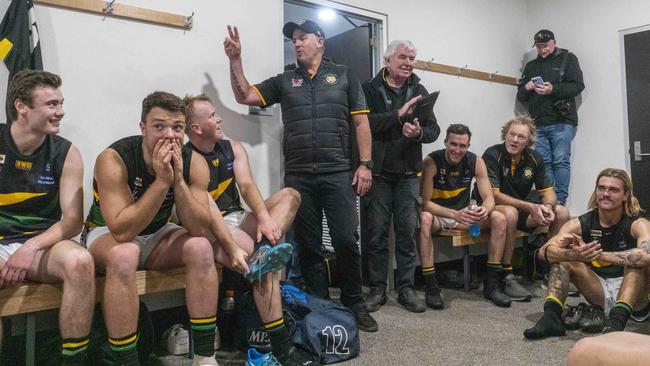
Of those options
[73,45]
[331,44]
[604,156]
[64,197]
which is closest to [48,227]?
[64,197]

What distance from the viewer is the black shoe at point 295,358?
1826mm

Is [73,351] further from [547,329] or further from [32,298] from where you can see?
[547,329]

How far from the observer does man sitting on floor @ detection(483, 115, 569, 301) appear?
3.20 meters

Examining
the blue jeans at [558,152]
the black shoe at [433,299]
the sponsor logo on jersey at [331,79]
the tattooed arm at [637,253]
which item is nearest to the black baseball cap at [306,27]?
the sponsor logo on jersey at [331,79]

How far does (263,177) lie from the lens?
9.14 ft

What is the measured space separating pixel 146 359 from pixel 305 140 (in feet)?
4.08

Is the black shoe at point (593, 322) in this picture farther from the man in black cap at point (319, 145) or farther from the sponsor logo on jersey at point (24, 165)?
the sponsor logo on jersey at point (24, 165)

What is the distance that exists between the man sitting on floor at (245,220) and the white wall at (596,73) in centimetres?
316

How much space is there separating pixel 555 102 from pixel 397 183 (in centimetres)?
207

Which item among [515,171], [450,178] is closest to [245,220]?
[450,178]

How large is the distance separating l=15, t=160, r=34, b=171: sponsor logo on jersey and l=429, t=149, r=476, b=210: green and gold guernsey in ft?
7.56

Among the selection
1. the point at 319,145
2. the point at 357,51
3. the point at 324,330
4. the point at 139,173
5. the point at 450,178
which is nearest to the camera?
the point at 139,173

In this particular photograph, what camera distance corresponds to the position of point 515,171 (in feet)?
10.8

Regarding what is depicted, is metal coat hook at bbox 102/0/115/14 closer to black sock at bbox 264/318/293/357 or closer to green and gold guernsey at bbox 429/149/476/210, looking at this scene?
black sock at bbox 264/318/293/357
